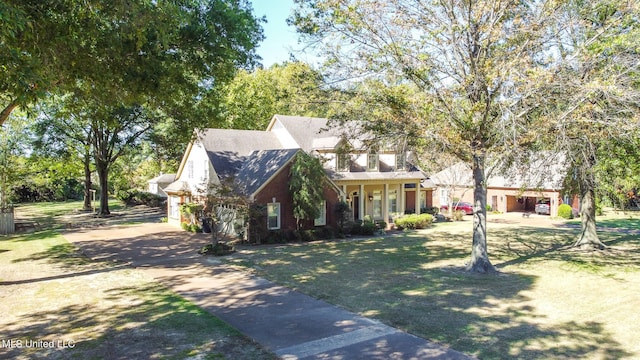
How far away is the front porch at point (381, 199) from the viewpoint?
1240 inches

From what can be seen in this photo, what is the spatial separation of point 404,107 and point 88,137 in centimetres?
3154

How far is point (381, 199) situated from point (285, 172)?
10.9 metres

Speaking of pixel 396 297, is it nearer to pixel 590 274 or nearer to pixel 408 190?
pixel 590 274

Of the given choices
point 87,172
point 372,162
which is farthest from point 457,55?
point 87,172

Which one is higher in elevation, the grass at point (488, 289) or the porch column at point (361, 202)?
the porch column at point (361, 202)

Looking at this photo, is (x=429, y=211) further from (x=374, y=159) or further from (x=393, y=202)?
(x=374, y=159)

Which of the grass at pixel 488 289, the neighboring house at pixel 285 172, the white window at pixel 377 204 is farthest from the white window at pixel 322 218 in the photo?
the white window at pixel 377 204

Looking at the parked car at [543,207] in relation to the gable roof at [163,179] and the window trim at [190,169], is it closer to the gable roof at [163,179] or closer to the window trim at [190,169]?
the window trim at [190,169]

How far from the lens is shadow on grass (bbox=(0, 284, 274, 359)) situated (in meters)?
8.88

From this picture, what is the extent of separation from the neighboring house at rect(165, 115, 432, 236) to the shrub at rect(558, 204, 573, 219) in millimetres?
12139

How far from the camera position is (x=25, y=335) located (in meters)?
9.92

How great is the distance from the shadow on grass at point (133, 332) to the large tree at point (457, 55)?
31.9 ft

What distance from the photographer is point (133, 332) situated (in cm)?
1005

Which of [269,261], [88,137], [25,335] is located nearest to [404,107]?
[269,261]
